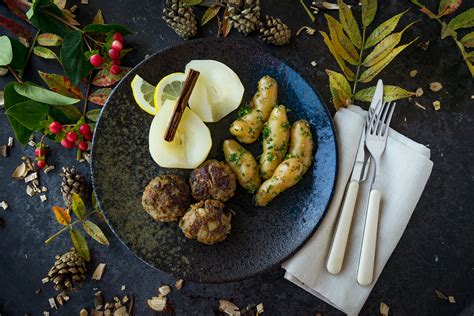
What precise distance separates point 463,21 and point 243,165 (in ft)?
3.08

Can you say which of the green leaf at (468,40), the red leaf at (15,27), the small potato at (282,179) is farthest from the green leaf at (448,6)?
the red leaf at (15,27)

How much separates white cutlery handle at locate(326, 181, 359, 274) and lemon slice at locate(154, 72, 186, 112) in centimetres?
65

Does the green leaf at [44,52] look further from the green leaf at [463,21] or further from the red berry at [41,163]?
the green leaf at [463,21]

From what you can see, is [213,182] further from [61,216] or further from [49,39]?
[49,39]

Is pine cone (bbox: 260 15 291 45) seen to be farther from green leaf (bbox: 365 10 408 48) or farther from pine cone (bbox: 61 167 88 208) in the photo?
pine cone (bbox: 61 167 88 208)

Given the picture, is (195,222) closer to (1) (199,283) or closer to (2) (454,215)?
(1) (199,283)

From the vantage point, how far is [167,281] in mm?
1828

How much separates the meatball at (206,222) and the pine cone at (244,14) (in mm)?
650

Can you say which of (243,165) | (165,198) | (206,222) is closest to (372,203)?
(243,165)

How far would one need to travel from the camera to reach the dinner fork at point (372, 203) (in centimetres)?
167

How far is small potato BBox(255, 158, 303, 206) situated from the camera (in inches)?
63.6

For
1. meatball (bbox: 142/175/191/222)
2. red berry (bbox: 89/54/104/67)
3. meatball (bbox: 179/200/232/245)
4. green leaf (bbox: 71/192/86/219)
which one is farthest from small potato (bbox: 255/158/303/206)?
red berry (bbox: 89/54/104/67)

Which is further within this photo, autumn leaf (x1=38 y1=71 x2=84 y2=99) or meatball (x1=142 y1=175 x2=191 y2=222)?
autumn leaf (x1=38 y1=71 x2=84 y2=99)

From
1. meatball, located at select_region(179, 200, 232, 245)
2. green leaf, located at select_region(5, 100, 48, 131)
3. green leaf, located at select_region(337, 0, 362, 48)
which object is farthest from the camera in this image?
green leaf, located at select_region(337, 0, 362, 48)
